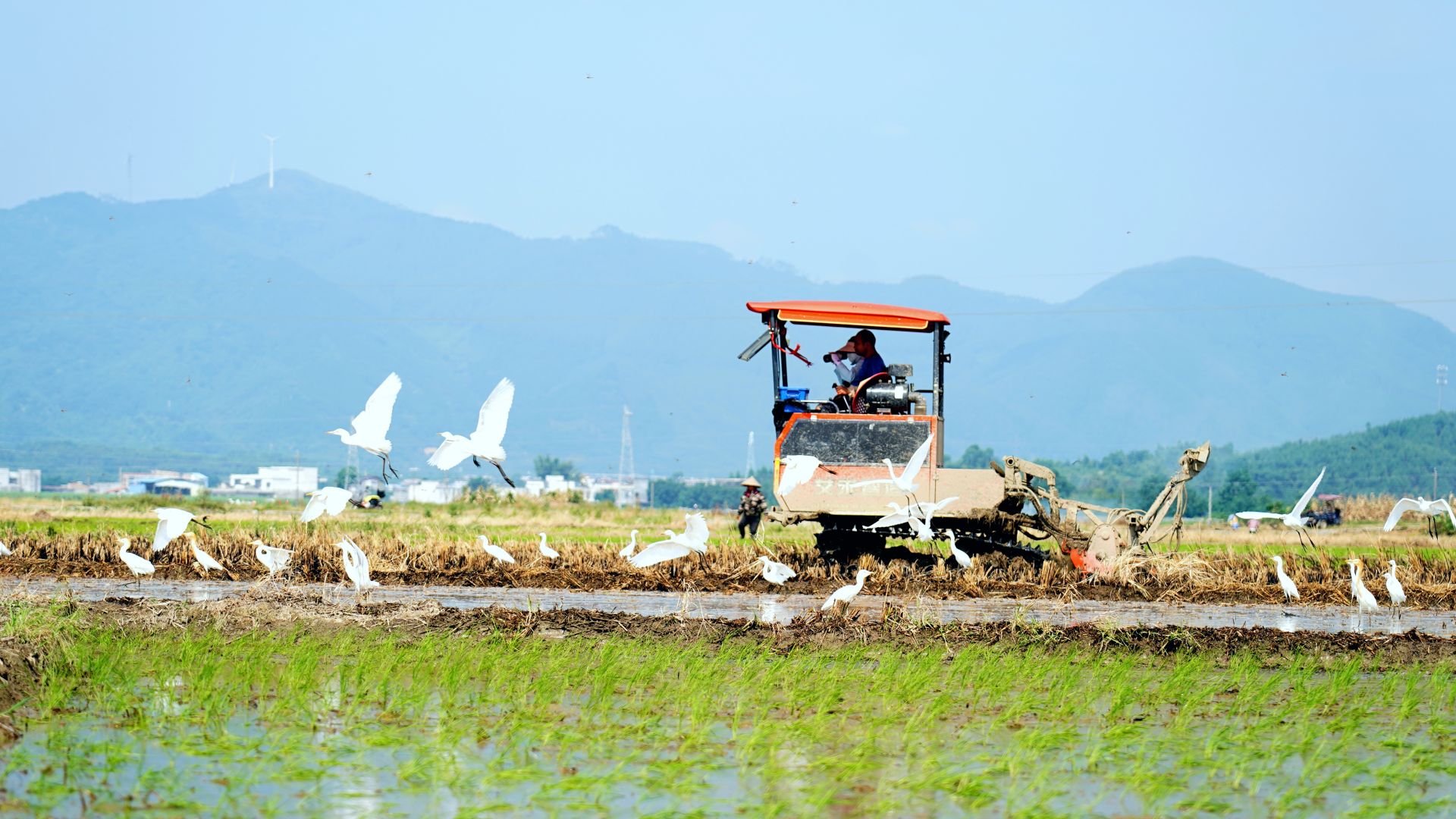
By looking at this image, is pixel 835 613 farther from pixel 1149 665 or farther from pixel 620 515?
pixel 620 515

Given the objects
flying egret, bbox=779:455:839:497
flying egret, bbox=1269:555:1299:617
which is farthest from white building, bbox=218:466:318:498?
flying egret, bbox=1269:555:1299:617

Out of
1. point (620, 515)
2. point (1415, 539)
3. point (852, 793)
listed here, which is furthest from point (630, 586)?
point (620, 515)

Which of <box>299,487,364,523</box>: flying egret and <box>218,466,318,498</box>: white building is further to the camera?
<box>218,466,318,498</box>: white building

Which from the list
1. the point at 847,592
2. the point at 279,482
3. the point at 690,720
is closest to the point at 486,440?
the point at 847,592

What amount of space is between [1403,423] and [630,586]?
13664 cm

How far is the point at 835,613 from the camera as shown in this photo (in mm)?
12281

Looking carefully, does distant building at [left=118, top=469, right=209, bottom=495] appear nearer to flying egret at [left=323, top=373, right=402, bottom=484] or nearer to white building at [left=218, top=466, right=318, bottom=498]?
white building at [left=218, top=466, right=318, bottom=498]

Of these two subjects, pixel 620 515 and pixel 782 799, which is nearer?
pixel 782 799

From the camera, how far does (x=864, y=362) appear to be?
16.2 metres

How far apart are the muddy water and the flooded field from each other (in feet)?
3.86

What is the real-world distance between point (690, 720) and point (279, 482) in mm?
161593

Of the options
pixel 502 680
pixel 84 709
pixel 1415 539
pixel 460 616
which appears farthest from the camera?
pixel 1415 539

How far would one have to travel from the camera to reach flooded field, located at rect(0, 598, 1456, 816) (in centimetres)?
702

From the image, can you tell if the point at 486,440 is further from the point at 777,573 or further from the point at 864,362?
the point at 864,362
